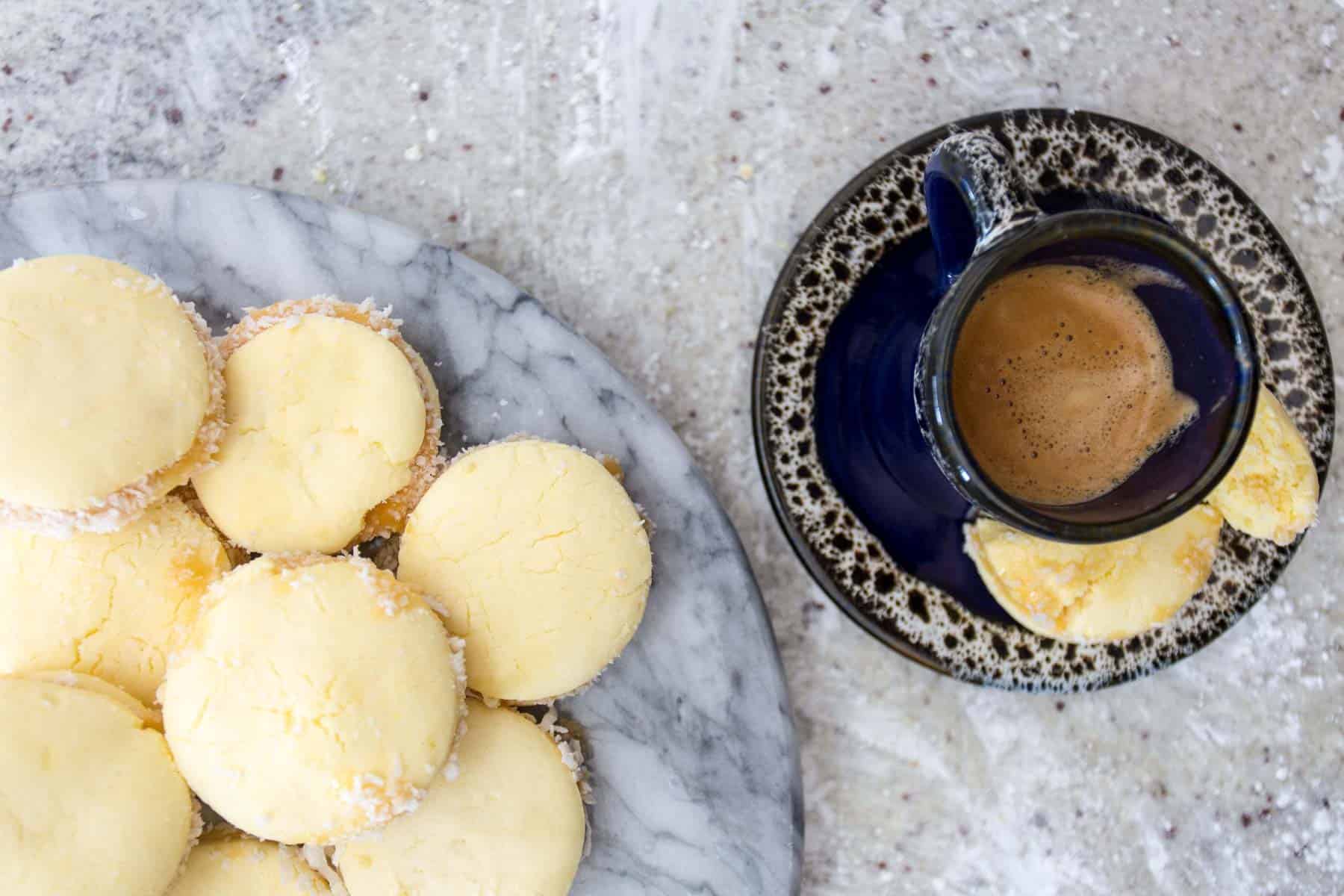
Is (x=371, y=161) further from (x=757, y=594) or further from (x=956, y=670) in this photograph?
(x=956, y=670)

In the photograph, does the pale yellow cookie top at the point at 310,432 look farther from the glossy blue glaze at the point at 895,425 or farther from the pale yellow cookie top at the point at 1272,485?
the pale yellow cookie top at the point at 1272,485

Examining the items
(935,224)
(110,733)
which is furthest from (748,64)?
(110,733)

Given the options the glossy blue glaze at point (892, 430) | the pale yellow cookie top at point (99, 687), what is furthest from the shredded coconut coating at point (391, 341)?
the glossy blue glaze at point (892, 430)

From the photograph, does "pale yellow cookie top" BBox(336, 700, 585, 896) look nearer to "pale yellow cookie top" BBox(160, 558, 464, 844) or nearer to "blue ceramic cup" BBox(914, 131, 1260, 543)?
"pale yellow cookie top" BBox(160, 558, 464, 844)

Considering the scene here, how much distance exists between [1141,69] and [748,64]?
16.0 inches

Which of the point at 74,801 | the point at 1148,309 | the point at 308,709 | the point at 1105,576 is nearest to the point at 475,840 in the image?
the point at 308,709

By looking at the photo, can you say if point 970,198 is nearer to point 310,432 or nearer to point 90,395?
point 310,432

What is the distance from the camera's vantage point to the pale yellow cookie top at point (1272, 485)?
2.76 feet

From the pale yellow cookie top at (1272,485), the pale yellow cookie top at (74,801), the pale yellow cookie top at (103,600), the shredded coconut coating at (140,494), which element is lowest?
the pale yellow cookie top at (74,801)

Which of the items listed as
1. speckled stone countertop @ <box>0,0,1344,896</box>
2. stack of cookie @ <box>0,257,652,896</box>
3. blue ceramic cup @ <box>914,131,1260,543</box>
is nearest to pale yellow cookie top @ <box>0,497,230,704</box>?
stack of cookie @ <box>0,257,652,896</box>

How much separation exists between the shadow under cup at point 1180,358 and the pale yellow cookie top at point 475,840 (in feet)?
1.44

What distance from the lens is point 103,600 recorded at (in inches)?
32.3

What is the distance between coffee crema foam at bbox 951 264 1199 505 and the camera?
0.74 meters

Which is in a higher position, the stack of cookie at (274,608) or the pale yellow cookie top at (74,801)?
the stack of cookie at (274,608)
